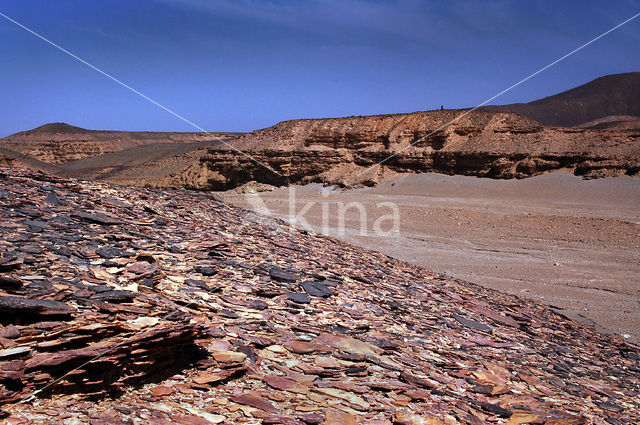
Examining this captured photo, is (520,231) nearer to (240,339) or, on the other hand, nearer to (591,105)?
(240,339)

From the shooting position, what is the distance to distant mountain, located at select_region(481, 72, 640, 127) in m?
76.6

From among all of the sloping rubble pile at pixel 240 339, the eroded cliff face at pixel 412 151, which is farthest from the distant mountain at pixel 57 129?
the sloping rubble pile at pixel 240 339

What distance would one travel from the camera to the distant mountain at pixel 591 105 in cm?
7656

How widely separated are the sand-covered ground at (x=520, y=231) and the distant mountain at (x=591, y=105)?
56.2 m

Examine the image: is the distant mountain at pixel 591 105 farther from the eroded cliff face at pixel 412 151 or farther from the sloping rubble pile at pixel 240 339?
the sloping rubble pile at pixel 240 339

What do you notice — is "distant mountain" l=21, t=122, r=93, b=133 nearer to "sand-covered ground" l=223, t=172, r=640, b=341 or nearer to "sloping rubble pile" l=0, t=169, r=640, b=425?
"sand-covered ground" l=223, t=172, r=640, b=341

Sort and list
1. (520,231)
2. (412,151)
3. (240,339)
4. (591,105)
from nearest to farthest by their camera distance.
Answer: (240,339)
(520,231)
(412,151)
(591,105)

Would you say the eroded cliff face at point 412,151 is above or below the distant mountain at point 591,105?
below

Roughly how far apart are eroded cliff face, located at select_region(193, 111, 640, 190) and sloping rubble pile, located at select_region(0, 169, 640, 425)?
67.7 ft

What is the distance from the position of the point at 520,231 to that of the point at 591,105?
76.0 m

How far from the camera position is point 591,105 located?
79125mm

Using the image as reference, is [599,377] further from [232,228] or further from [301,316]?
[232,228]

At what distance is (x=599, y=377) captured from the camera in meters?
4.81

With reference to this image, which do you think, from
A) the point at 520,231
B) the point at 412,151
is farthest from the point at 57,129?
the point at 520,231
